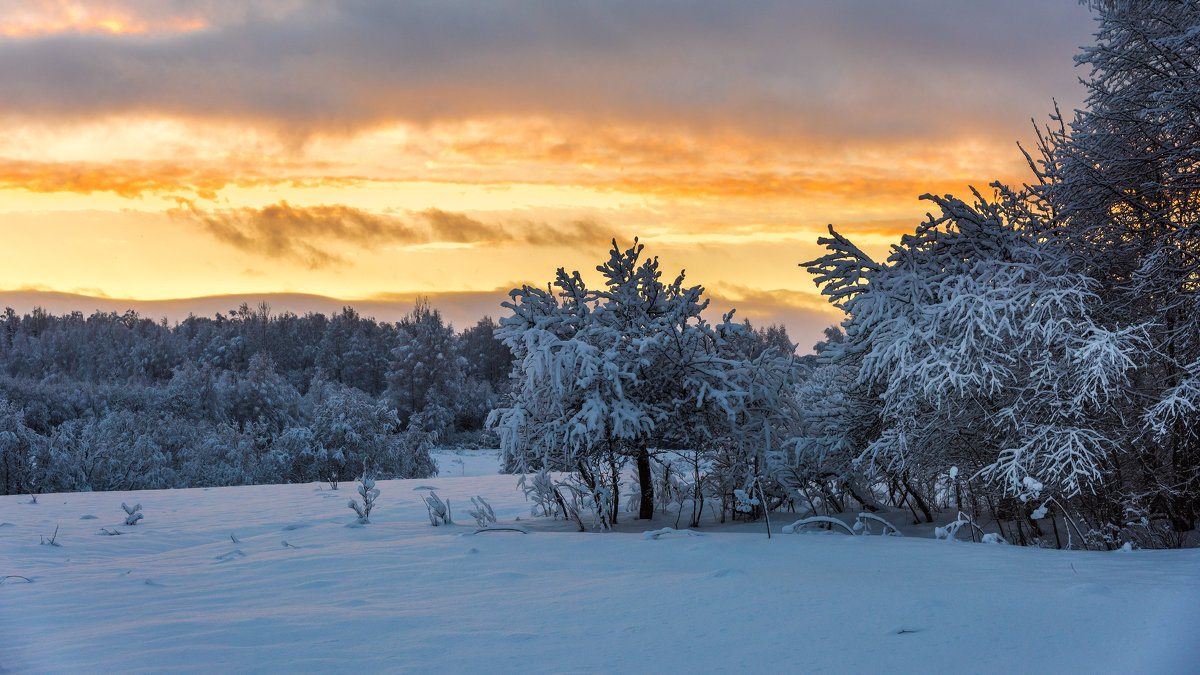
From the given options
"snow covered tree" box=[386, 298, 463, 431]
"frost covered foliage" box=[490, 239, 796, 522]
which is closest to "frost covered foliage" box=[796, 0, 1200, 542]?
"frost covered foliage" box=[490, 239, 796, 522]

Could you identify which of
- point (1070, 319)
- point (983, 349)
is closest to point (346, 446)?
point (983, 349)

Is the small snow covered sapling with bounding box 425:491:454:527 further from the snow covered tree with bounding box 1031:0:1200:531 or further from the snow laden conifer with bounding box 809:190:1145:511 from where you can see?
the snow covered tree with bounding box 1031:0:1200:531

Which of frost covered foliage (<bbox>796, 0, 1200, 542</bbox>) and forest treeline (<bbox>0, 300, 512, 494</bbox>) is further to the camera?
forest treeline (<bbox>0, 300, 512, 494</bbox>)

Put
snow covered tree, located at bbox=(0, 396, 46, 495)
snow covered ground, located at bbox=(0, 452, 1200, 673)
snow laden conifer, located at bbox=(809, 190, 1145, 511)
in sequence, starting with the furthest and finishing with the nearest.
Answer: snow covered tree, located at bbox=(0, 396, 46, 495) < snow laden conifer, located at bbox=(809, 190, 1145, 511) < snow covered ground, located at bbox=(0, 452, 1200, 673)

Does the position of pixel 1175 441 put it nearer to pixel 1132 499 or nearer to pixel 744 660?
pixel 1132 499

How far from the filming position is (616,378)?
9.84 meters

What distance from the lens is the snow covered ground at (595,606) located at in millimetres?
3590

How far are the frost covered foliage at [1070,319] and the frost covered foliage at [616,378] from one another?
4.70 ft

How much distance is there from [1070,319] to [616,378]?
5.20 meters

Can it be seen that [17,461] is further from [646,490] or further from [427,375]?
[427,375]

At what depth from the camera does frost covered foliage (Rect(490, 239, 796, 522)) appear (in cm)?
995

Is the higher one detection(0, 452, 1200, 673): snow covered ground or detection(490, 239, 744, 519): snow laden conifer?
detection(490, 239, 744, 519): snow laden conifer

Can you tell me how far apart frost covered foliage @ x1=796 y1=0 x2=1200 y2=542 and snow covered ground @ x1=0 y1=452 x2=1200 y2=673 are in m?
2.58

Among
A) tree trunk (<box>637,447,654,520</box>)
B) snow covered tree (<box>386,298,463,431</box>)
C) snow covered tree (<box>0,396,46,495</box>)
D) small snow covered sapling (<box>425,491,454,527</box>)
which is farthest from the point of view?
snow covered tree (<box>386,298,463,431</box>)
